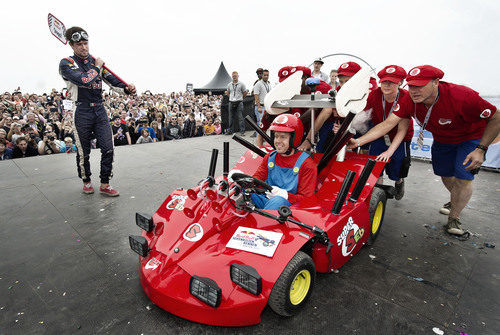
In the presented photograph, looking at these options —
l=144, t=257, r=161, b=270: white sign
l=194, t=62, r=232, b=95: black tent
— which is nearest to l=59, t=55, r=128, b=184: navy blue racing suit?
l=144, t=257, r=161, b=270: white sign

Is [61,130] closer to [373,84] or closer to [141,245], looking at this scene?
[141,245]

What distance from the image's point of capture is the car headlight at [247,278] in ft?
5.14

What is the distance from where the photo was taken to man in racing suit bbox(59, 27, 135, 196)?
343cm

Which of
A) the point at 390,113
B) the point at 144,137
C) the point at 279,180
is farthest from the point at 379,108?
the point at 144,137

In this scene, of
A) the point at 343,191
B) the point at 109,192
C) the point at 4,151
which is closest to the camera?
the point at 343,191

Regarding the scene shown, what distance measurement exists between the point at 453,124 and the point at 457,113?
0.14 m

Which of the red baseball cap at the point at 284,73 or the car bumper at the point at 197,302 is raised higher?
the red baseball cap at the point at 284,73

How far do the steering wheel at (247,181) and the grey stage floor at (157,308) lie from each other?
33.5 inches

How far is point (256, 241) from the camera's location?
72.6 inches

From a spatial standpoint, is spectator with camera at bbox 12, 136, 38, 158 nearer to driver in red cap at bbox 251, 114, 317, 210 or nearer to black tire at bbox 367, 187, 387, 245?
driver in red cap at bbox 251, 114, 317, 210

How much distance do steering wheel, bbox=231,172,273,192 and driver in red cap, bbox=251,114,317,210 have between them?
1.26 feet

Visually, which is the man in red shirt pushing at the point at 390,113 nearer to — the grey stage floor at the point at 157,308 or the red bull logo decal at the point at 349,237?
the grey stage floor at the point at 157,308

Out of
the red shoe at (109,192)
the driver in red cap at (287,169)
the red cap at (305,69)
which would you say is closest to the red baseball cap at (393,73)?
the red cap at (305,69)

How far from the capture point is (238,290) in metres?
1.66
